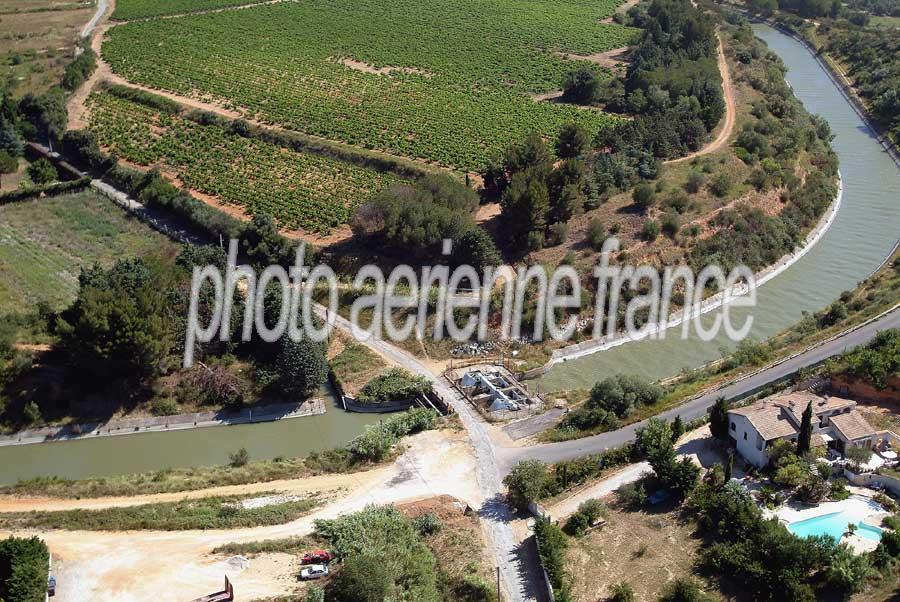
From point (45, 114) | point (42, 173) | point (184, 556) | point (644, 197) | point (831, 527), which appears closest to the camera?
point (184, 556)

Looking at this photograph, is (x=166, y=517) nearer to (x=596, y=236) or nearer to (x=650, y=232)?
(x=596, y=236)

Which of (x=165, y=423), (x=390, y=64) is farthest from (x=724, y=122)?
(x=165, y=423)

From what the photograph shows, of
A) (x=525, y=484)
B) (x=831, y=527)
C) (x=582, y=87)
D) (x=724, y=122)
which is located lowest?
(x=525, y=484)

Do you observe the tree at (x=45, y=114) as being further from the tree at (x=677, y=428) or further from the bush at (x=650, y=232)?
the tree at (x=677, y=428)

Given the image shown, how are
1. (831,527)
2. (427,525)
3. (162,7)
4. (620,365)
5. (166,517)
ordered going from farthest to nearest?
(162,7), (620,365), (166,517), (427,525), (831,527)

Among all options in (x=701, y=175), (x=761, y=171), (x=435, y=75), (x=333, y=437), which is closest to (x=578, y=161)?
(x=701, y=175)

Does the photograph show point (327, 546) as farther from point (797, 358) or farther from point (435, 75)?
point (435, 75)
